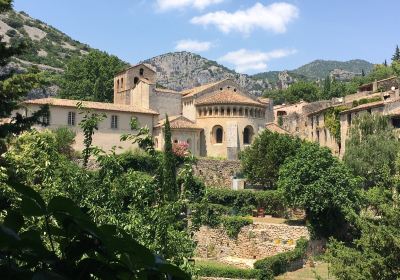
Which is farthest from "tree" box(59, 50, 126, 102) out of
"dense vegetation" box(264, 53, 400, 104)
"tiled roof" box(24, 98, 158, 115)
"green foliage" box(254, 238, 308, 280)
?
"green foliage" box(254, 238, 308, 280)

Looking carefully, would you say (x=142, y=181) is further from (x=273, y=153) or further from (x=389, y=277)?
(x=273, y=153)

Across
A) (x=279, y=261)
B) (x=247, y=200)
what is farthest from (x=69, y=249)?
(x=247, y=200)

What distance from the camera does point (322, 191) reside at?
1302 inches

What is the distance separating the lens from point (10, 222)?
1504 millimetres

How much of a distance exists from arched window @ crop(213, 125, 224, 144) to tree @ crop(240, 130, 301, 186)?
7.38 meters

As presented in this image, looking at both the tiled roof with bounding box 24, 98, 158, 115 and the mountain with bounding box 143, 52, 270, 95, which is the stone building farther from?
the mountain with bounding box 143, 52, 270, 95

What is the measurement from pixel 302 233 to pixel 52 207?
33716 mm

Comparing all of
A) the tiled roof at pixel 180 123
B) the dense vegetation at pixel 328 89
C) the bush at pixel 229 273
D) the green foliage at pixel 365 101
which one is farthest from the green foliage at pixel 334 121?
the dense vegetation at pixel 328 89

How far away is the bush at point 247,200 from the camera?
3853cm

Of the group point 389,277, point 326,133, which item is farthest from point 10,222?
point 326,133

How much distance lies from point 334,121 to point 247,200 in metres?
21.4

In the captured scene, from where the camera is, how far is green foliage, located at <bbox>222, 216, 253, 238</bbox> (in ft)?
113

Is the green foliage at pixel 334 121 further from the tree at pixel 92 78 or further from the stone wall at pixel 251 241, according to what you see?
the tree at pixel 92 78

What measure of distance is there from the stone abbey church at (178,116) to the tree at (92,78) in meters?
16.7
